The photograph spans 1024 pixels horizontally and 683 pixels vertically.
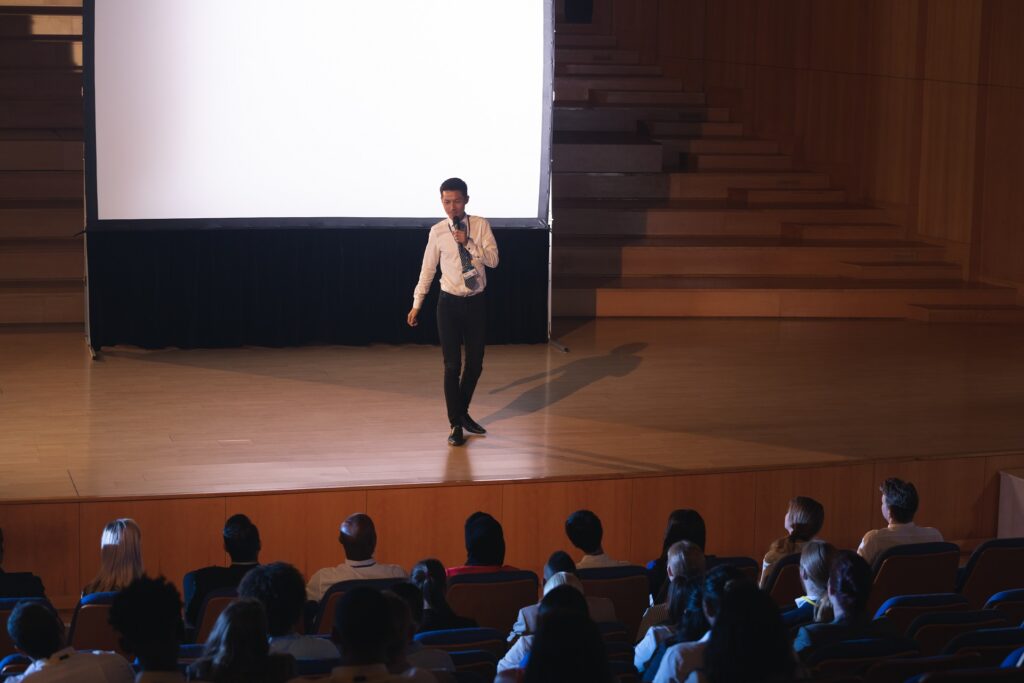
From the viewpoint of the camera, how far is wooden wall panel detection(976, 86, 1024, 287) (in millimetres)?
9820

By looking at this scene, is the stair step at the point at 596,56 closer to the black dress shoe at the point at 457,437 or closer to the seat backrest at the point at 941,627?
the black dress shoe at the point at 457,437

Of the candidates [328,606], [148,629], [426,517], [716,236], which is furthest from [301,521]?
[716,236]

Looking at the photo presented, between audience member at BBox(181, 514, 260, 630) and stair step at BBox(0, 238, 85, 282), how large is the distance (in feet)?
18.2

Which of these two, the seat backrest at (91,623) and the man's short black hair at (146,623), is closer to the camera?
the man's short black hair at (146,623)

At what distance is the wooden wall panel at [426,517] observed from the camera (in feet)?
17.9

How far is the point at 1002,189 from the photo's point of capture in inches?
393

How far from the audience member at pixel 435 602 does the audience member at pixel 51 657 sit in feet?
2.95

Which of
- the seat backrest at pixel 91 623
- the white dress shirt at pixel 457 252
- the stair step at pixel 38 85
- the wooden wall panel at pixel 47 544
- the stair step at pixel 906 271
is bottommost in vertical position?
the wooden wall panel at pixel 47 544

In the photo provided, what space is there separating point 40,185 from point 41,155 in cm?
24

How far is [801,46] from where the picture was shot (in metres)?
12.2

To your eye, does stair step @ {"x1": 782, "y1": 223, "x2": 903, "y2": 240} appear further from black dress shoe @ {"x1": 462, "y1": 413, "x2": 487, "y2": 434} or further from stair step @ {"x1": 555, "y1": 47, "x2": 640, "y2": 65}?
black dress shoe @ {"x1": 462, "y1": 413, "x2": 487, "y2": 434}

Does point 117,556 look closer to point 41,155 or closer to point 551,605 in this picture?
point 551,605

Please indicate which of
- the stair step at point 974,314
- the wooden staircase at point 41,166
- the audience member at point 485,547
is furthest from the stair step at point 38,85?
the audience member at point 485,547

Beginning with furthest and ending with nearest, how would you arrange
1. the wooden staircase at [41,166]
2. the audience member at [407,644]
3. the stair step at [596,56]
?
the stair step at [596,56] < the wooden staircase at [41,166] < the audience member at [407,644]
